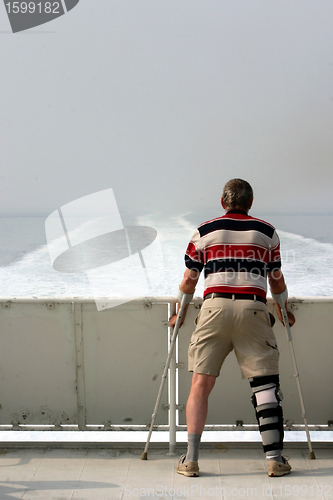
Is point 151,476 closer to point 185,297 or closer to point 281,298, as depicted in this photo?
point 185,297

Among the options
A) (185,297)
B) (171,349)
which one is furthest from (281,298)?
(171,349)

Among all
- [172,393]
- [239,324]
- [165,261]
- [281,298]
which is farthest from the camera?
[165,261]

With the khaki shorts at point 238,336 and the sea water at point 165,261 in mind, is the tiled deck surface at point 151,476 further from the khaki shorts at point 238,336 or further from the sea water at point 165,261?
the sea water at point 165,261

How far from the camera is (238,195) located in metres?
1.98

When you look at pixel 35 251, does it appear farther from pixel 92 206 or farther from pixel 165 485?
pixel 165 485

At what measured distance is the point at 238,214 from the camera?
6.46 feet

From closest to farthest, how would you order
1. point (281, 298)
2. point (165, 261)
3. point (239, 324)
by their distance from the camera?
point (239, 324)
point (281, 298)
point (165, 261)

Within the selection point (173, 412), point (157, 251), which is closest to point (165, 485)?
point (173, 412)

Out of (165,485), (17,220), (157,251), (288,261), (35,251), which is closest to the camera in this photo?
(165,485)

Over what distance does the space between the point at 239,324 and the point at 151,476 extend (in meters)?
0.73

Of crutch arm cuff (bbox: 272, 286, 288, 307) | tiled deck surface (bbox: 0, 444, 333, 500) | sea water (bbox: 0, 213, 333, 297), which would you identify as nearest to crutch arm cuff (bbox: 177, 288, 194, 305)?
crutch arm cuff (bbox: 272, 286, 288, 307)

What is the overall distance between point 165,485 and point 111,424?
0.50 meters

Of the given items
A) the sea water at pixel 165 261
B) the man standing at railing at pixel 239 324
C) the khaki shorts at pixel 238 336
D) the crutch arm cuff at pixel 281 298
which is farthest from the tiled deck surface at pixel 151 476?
the sea water at pixel 165 261

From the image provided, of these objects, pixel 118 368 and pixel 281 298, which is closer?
pixel 281 298
